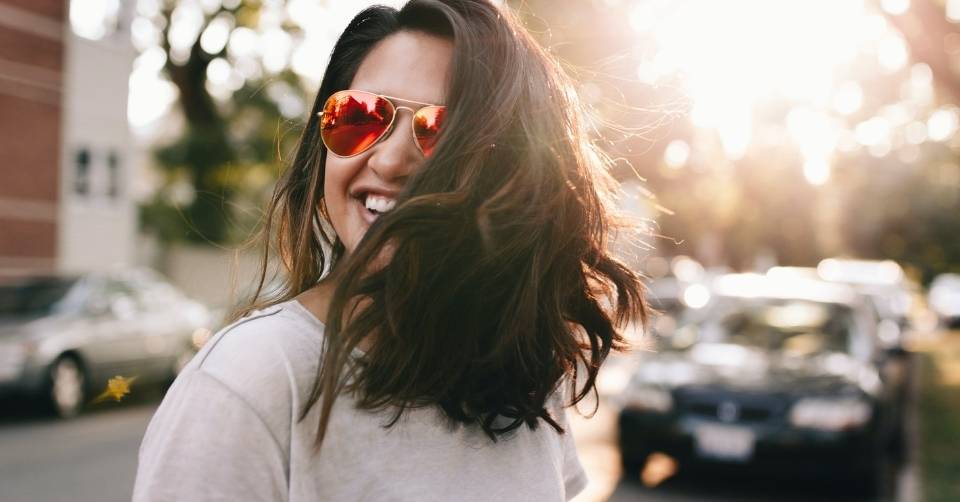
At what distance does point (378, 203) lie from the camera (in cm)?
160

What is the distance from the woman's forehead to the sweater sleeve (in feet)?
2.01

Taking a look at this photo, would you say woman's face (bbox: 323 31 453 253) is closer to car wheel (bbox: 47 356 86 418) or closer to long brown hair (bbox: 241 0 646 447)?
long brown hair (bbox: 241 0 646 447)

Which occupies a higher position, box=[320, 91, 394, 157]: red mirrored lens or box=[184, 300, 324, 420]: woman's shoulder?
box=[320, 91, 394, 157]: red mirrored lens

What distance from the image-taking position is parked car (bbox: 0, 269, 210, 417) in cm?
1030

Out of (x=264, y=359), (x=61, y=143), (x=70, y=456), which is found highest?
(x=61, y=143)

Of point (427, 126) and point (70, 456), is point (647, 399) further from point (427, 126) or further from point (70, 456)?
point (427, 126)

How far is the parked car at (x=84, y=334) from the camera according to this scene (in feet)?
33.8

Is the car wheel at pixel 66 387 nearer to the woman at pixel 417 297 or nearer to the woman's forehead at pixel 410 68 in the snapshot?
the woman at pixel 417 297

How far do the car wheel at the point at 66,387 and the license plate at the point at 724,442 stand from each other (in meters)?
6.92

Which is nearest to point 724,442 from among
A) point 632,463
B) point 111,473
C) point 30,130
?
point 632,463

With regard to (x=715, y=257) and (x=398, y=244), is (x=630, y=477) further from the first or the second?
(x=715, y=257)

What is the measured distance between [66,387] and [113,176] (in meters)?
12.7

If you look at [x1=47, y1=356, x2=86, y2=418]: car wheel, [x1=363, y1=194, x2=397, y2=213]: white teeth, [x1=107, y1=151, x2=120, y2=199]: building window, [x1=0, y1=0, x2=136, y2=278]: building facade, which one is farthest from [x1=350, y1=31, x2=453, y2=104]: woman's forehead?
[x1=107, y1=151, x2=120, y2=199]: building window

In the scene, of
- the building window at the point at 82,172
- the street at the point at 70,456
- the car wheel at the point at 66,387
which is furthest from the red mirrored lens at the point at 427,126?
the building window at the point at 82,172
